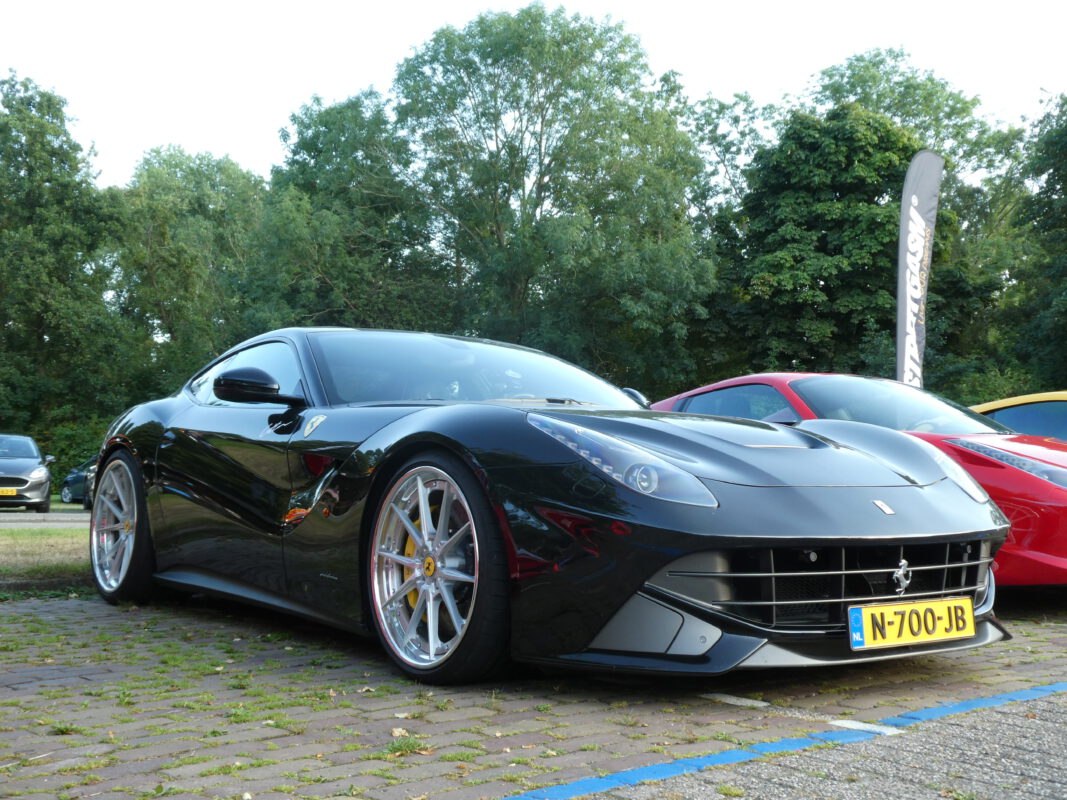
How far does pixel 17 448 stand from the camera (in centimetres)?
2070

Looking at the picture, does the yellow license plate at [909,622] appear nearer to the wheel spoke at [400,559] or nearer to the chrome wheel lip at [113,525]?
the wheel spoke at [400,559]

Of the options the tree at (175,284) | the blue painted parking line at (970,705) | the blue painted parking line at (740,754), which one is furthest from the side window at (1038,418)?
the tree at (175,284)

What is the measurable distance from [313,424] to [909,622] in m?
2.39

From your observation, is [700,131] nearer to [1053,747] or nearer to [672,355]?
[672,355]

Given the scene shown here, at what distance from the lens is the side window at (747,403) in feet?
21.9

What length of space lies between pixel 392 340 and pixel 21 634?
6.82 feet

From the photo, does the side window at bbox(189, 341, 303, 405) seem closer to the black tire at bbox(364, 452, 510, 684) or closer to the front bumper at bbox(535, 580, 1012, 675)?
the black tire at bbox(364, 452, 510, 684)

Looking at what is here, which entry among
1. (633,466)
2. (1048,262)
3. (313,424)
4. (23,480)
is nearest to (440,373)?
(313,424)

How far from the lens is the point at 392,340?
517 centimetres

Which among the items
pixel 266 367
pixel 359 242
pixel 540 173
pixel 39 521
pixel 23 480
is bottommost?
pixel 39 521

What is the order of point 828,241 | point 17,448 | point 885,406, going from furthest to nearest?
point 828,241, point 17,448, point 885,406

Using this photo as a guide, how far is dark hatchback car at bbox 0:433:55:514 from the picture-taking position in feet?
64.0

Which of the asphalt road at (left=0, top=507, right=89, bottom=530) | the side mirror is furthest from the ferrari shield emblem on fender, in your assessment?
the asphalt road at (left=0, top=507, right=89, bottom=530)

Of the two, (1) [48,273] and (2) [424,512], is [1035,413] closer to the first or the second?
(2) [424,512]
